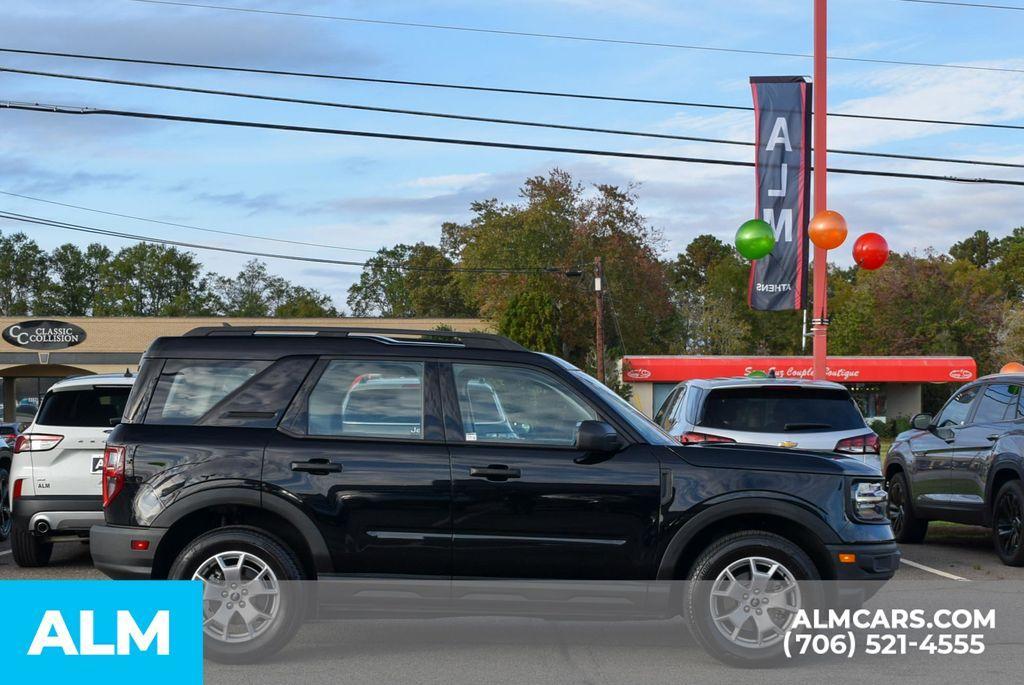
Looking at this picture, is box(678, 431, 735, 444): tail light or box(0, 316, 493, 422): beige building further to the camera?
box(0, 316, 493, 422): beige building

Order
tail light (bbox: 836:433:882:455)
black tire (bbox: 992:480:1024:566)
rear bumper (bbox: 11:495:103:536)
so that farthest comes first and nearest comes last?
1. black tire (bbox: 992:480:1024:566)
2. tail light (bbox: 836:433:882:455)
3. rear bumper (bbox: 11:495:103:536)

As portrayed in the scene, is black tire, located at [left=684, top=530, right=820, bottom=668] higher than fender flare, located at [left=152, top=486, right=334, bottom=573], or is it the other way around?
fender flare, located at [left=152, top=486, right=334, bottom=573]

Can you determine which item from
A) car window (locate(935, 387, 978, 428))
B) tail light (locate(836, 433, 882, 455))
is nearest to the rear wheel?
tail light (locate(836, 433, 882, 455))

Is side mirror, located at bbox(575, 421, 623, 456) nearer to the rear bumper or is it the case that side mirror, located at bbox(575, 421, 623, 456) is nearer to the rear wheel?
the rear bumper

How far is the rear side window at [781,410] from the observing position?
1116cm

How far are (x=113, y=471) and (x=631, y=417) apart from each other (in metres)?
3.17

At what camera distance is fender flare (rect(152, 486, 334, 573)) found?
24.0ft

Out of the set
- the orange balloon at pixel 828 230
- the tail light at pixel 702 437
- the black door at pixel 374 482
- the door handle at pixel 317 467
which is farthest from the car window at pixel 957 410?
the door handle at pixel 317 467

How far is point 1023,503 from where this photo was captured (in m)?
11.2

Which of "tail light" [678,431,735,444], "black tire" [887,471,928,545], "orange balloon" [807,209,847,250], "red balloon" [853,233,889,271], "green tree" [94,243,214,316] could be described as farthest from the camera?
"green tree" [94,243,214,316]

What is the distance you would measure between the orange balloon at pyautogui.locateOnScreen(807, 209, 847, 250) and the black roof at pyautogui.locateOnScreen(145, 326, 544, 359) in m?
10.6

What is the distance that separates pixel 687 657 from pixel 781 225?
44.8 ft

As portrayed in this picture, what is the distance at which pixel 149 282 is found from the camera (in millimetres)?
117812

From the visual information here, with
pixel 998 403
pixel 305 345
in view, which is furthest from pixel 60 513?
pixel 998 403
